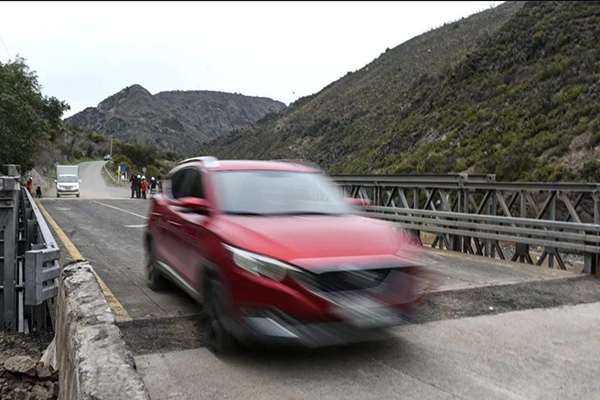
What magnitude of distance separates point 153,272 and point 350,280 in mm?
3986

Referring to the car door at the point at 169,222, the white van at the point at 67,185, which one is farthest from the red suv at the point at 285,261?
the white van at the point at 67,185

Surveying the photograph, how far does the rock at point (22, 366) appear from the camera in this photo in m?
5.72

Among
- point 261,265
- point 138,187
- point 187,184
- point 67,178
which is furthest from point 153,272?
point 67,178

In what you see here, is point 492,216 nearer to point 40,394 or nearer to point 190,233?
point 190,233

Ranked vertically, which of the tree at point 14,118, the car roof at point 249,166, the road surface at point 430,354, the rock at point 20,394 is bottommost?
the rock at point 20,394

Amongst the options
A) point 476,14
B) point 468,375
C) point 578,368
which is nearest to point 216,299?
point 468,375

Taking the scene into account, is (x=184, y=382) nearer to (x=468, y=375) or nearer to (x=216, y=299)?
(x=216, y=299)

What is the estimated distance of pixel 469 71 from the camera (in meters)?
37.3

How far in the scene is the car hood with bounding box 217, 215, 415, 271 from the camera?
178 inches

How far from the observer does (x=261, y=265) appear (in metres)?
4.52

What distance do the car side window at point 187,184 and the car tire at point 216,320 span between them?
1.18 meters

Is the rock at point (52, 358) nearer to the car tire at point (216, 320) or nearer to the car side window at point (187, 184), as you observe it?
the car tire at point (216, 320)

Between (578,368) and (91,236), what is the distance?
40.5 ft

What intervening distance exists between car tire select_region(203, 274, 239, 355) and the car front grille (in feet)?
3.14
